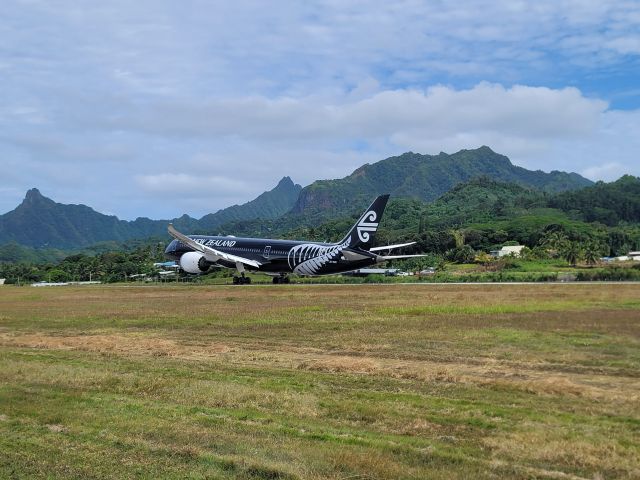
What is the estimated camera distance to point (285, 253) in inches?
2381

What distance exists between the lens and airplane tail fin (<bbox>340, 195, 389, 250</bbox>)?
5570 centimetres

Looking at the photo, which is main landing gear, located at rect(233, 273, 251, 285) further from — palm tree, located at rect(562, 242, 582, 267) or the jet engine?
palm tree, located at rect(562, 242, 582, 267)

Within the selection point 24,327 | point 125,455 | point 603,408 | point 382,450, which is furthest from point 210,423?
point 24,327

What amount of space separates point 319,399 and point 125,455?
12.4ft

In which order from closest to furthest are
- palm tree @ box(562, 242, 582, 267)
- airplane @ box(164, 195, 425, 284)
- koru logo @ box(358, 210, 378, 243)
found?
koru logo @ box(358, 210, 378, 243), airplane @ box(164, 195, 425, 284), palm tree @ box(562, 242, 582, 267)

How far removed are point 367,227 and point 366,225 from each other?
0.63 ft

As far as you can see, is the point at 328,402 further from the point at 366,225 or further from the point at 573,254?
the point at 573,254

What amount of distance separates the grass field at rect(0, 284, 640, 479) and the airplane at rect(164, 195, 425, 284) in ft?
112

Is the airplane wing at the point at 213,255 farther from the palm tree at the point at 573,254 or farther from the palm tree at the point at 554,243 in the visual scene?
the palm tree at the point at 554,243

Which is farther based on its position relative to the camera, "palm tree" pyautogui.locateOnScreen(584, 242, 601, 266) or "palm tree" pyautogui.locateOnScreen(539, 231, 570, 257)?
"palm tree" pyautogui.locateOnScreen(539, 231, 570, 257)

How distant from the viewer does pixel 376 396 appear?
11.1m

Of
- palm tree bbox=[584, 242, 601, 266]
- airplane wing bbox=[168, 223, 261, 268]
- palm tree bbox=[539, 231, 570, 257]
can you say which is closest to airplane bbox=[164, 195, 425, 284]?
airplane wing bbox=[168, 223, 261, 268]

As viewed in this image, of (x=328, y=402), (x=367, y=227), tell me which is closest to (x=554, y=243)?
(x=367, y=227)

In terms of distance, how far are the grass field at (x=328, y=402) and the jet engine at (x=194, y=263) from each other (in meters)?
41.2
